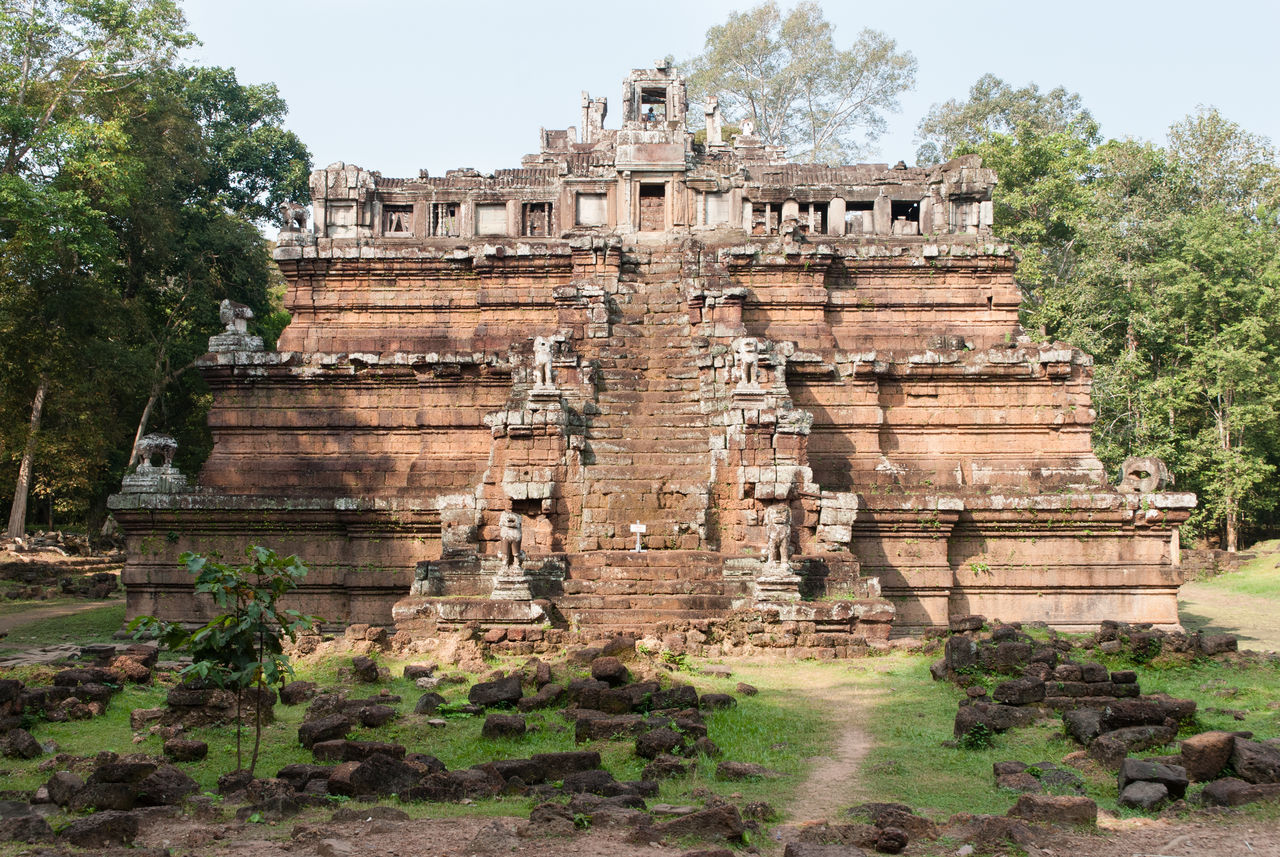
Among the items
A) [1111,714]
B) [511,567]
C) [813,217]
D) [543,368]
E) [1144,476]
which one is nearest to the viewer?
[1111,714]

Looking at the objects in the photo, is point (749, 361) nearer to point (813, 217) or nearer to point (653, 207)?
point (653, 207)

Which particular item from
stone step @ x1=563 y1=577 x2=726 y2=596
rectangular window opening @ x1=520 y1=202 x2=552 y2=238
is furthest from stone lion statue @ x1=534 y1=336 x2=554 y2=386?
rectangular window opening @ x1=520 y1=202 x2=552 y2=238

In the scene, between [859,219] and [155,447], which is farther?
[859,219]

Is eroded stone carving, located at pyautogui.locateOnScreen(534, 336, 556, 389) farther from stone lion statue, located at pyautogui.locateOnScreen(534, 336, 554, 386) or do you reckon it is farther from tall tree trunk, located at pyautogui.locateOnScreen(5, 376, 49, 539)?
tall tree trunk, located at pyautogui.locateOnScreen(5, 376, 49, 539)

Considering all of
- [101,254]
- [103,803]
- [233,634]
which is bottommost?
[103,803]

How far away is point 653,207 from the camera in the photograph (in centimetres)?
2170

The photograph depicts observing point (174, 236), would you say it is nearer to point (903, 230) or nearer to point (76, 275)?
point (76, 275)

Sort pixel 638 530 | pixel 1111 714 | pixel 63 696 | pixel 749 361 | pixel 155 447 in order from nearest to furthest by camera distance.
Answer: pixel 1111 714
pixel 63 696
pixel 638 530
pixel 749 361
pixel 155 447

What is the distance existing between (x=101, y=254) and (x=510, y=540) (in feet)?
52.7

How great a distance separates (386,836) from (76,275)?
87.1 ft

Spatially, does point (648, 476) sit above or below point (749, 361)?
below

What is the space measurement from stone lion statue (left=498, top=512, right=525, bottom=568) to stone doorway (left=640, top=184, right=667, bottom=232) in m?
9.39

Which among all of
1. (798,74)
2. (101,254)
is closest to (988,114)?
(798,74)

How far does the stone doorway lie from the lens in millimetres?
21594
